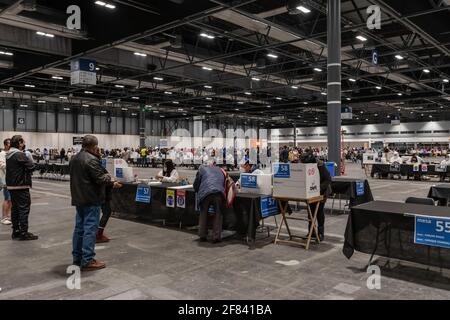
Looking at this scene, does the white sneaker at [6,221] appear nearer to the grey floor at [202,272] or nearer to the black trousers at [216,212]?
the grey floor at [202,272]

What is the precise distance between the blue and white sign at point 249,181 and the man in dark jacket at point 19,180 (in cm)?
373

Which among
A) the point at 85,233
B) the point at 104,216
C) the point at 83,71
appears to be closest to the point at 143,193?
the point at 104,216

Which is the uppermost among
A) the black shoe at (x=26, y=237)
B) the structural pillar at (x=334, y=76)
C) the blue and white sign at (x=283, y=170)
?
the structural pillar at (x=334, y=76)

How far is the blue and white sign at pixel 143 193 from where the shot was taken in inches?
309

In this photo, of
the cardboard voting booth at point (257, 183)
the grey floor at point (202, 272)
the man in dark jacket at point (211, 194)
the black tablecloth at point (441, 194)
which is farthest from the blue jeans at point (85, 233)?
the black tablecloth at point (441, 194)

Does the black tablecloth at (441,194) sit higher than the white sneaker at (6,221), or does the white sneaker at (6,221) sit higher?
the black tablecloth at (441,194)

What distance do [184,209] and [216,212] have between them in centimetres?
129

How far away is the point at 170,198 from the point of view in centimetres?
738

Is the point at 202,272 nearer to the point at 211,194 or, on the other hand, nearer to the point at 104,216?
the point at 211,194

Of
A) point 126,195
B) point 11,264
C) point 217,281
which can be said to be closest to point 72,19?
point 126,195

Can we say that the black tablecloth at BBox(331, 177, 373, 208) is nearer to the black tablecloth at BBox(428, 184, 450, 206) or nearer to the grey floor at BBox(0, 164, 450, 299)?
the black tablecloth at BBox(428, 184, 450, 206)

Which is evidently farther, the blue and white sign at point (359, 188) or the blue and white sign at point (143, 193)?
the blue and white sign at point (359, 188)

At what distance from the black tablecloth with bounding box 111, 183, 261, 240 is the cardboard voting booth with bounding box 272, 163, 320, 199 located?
0.49 meters

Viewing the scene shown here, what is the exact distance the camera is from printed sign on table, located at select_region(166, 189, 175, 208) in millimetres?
7329
